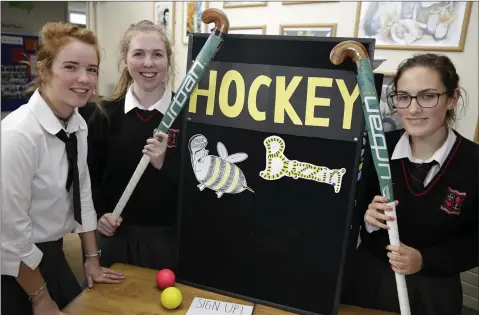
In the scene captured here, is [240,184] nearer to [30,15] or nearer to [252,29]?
[252,29]

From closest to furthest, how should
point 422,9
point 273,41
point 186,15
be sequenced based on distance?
point 273,41, point 422,9, point 186,15

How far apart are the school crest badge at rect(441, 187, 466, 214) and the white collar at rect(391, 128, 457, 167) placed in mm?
97

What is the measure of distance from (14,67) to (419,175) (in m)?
3.40

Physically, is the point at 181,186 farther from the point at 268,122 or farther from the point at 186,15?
the point at 186,15

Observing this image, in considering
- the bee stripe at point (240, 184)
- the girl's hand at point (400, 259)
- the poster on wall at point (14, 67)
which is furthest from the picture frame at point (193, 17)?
the girl's hand at point (400, 259)

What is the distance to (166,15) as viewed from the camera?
3135mm

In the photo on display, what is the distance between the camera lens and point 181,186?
1.22m

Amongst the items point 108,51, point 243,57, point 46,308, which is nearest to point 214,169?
point 243,57

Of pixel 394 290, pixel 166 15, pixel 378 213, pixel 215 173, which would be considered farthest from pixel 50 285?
pixel 166 15

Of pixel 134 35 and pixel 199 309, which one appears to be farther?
pixel 134 35

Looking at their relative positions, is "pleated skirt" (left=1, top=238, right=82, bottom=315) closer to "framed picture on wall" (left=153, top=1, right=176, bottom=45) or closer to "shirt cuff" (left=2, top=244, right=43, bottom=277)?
"shirt cuff" (left=2, top=244, right=43, bottom=277)

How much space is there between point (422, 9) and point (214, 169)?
5.56ft

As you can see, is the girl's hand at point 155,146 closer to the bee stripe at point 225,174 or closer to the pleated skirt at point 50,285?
the bee stripe at point 225,174

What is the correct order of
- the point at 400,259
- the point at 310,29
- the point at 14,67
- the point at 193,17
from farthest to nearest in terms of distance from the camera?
the point at 14,67 < the point at 193,17 < the point at 310,29 < the point at 400,259
